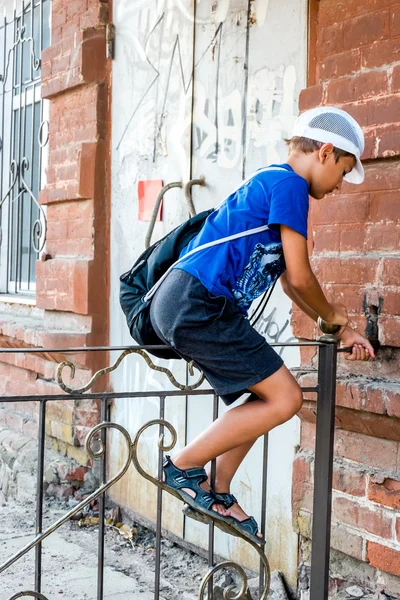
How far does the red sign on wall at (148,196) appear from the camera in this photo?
4.72 m

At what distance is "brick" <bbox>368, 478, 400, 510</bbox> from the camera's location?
9.87ft

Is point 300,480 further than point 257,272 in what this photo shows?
Yes

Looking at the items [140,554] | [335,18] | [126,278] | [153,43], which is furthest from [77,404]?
[335,18]

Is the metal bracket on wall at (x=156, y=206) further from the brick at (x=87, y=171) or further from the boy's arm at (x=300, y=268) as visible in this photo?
the boy's arm at (x=300, y=268)

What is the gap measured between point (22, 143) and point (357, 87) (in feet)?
12.7

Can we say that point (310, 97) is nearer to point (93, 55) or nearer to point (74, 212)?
point (93, 55)

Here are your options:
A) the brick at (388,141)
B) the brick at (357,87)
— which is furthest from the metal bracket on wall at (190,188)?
the brick at (388,141)

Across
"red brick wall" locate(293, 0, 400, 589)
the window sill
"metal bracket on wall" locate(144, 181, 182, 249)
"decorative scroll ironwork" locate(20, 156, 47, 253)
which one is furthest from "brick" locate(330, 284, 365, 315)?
the window sill

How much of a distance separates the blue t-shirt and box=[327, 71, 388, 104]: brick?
0.62m

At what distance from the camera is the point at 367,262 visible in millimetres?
3102

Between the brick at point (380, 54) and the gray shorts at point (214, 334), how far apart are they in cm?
110

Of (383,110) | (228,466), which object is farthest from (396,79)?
(228,466)

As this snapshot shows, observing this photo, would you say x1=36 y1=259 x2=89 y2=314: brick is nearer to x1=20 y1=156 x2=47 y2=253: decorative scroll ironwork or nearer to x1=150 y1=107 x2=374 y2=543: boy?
x1=20 y1=156 x2=47 y2=253: decorative scroll ironwork

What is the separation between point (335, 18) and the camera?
323cm
